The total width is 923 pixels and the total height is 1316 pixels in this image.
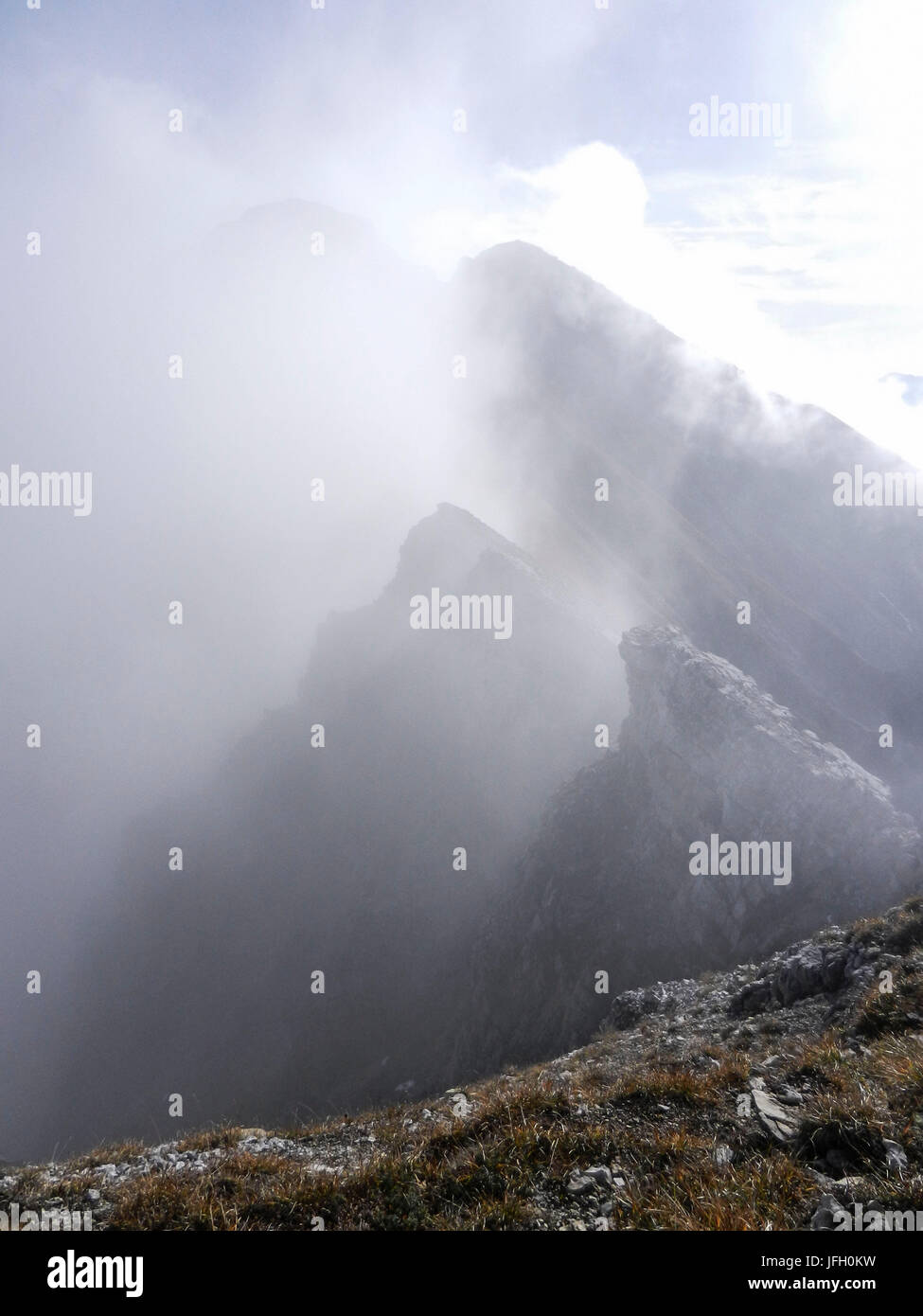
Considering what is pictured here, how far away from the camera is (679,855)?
91.9 feet

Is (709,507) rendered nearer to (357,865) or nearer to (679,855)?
(679,855)

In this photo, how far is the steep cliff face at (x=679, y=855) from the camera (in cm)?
2302

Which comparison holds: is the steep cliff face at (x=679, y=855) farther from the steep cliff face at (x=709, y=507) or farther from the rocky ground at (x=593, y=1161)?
the steep cliff face at (x=709, y=507)

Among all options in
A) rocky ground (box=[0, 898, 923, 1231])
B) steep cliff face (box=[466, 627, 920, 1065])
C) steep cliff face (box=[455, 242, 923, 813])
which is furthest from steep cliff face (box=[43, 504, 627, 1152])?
rocky ground (box=[0, 898, 923, 1231])

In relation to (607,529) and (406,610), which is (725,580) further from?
(406,610)

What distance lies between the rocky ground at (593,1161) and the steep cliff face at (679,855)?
13.8 meters

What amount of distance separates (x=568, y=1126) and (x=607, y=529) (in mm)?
56049

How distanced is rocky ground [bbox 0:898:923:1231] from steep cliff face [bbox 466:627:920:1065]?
1380 cm

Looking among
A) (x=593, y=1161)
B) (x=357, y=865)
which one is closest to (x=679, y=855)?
(x=357, y=865)

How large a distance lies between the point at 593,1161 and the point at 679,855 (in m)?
23.4

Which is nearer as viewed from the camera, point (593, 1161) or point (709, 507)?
point (593, 1161)

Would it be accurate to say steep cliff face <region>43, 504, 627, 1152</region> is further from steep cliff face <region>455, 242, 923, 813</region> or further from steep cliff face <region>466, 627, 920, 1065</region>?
steep cliff face <region>455, 242, 923, 813</region>
